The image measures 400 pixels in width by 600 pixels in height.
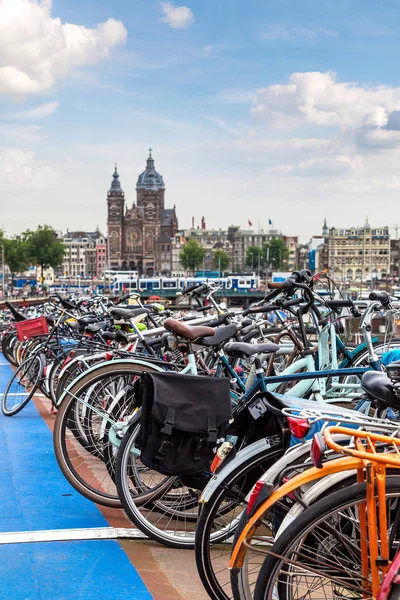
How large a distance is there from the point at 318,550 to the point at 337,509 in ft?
0.56

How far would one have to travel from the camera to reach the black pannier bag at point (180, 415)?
3.10 meters

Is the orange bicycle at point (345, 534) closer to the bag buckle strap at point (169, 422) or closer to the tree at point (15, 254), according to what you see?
the bag buckle strap at point (169, 422)

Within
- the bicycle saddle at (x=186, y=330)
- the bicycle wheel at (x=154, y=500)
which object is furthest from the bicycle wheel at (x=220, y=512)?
the bicycle saddle at (x=186, y=330)

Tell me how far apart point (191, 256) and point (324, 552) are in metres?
140

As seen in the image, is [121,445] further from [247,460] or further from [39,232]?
[39,232]

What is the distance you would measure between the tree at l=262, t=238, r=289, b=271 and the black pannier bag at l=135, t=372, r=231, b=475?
151m

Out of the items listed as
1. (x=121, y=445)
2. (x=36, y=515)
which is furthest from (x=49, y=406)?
(x=121, y=445)

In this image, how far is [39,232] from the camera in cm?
10494

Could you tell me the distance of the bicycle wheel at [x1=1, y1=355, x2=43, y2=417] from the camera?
7211mm

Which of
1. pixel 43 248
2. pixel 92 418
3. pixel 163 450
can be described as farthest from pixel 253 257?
pixel 163 450

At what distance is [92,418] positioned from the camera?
4.13 meters

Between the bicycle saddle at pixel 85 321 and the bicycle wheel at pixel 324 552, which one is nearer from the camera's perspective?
the bicycle wheel at pixel 324 552

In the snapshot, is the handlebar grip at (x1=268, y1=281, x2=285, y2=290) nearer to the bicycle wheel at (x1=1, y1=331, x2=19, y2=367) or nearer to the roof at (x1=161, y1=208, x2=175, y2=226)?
the bicycle wheel at (x1=1, y1=331, x2=19, y2=367)

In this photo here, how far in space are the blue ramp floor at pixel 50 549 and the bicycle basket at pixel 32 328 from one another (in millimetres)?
2253
